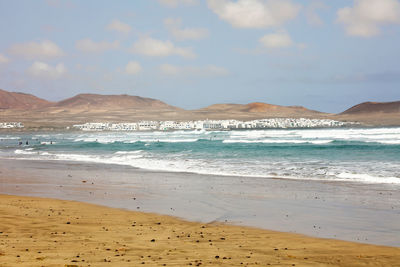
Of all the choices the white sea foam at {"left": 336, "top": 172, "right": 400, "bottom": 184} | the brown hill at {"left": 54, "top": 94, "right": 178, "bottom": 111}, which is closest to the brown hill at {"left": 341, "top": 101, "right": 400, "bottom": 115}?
the brown hill at {"left": 54, "top": 94, "right": 178, "bottom": 111}

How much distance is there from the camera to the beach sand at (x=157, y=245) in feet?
17.8

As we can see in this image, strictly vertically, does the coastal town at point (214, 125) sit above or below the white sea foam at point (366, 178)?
above

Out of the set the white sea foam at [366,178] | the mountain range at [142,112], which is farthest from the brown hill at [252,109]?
the white sea foam at [366,178]

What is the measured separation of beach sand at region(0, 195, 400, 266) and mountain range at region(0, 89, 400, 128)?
74998 mm

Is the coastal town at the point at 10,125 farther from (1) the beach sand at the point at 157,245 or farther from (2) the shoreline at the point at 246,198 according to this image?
(1) the beach sand at the point at 157,245

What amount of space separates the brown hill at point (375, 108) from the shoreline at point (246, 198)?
287 ft

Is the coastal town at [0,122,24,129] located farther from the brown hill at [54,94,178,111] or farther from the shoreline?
the shoreline

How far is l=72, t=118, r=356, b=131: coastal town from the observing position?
8112cm

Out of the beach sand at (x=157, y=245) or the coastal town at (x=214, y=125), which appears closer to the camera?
the beach sand at (x=157, y=245)

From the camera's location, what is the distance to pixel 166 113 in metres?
114

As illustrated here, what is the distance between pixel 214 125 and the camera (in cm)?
8656

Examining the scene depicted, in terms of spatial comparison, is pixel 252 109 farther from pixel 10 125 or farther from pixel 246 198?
pixel 246 198

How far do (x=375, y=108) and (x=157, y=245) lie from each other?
102862mm

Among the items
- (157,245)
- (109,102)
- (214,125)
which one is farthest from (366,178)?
(109,102)
